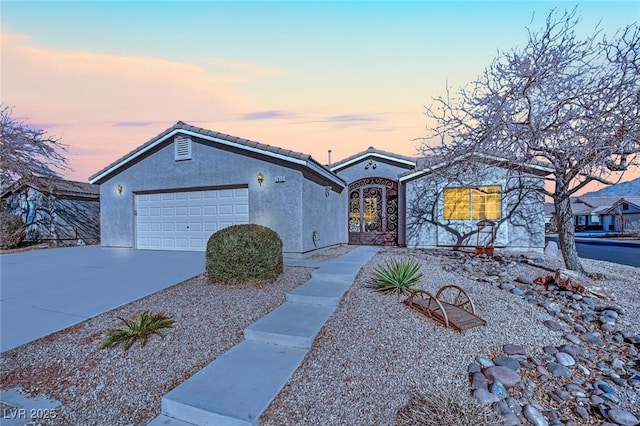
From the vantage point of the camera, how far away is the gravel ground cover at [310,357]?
3.06m

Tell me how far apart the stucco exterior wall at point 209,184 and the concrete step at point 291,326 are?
4594mm

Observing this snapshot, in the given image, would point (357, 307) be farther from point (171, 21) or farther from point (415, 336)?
point (171, 21)

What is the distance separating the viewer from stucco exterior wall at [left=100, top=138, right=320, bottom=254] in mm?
9938

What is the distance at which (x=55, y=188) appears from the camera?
16.2m

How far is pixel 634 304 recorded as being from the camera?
18.6 feet

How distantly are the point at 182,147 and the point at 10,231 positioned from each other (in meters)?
10.2

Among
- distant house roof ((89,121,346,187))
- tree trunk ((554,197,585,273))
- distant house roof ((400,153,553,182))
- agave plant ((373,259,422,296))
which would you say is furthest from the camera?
distant house roof ((89,121,346,187))

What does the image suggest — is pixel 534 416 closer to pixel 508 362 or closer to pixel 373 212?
pixel 508 362

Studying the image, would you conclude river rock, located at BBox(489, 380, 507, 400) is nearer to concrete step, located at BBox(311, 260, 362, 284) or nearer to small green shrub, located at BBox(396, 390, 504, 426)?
small green shrub, located at BBox(396, 390, 504, 426)

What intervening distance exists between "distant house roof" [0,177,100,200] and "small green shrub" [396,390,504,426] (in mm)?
19683

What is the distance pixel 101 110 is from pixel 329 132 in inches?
322

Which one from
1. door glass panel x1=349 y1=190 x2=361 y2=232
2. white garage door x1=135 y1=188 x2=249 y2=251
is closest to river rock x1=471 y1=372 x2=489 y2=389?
white garage door x1=135 y1=188 x2=249 y2=251

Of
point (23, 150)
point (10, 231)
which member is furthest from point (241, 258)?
point (23, 150)

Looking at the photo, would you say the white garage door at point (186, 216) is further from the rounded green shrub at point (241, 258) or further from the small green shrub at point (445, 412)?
the small green shrub at point (445, 412)
